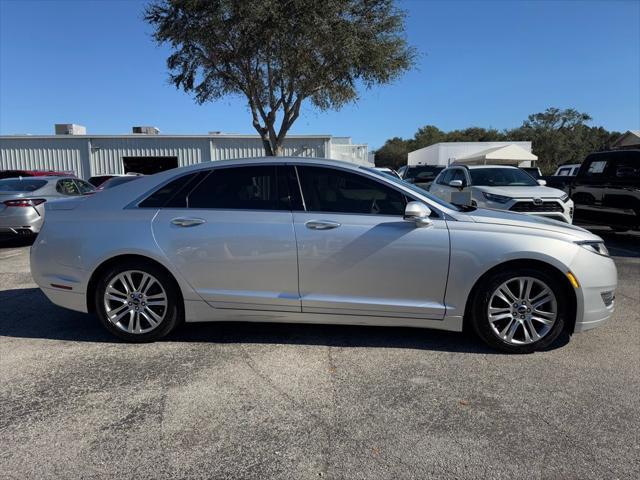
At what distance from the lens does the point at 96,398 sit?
10.8 ft

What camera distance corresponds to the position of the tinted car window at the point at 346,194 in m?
4.09

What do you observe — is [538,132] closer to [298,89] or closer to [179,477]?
[298,89]

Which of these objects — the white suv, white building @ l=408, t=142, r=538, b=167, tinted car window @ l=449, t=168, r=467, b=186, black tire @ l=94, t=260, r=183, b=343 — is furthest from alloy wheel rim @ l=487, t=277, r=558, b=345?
white building @ l=408, t=142, r=538, b=167

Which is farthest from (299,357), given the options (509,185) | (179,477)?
(509,185)

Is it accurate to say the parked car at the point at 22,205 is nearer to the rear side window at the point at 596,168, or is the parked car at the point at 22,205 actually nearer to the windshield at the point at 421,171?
the rear side window at the point at 596,168

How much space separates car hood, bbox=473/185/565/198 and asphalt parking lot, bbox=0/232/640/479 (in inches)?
184

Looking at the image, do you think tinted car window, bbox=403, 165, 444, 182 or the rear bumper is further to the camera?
tinted car window, bbox=403, 165, 444, 182

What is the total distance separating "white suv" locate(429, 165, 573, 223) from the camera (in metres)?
8.90

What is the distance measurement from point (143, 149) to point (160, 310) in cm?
2347

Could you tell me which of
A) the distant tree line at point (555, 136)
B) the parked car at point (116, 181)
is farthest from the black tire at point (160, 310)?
the distant tree line at point (555, 136)

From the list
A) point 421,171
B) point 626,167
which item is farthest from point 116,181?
point 421,171

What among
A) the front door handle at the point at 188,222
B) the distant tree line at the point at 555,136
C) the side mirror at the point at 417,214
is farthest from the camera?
the distant tree line at the point at 555,136

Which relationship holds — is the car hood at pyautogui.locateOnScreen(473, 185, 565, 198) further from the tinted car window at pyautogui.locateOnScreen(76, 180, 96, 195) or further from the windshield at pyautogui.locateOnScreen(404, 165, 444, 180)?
the windshield at pyautogui.locateOnScreen(404, 165, 444, 180)

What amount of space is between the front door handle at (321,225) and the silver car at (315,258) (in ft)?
0.03
